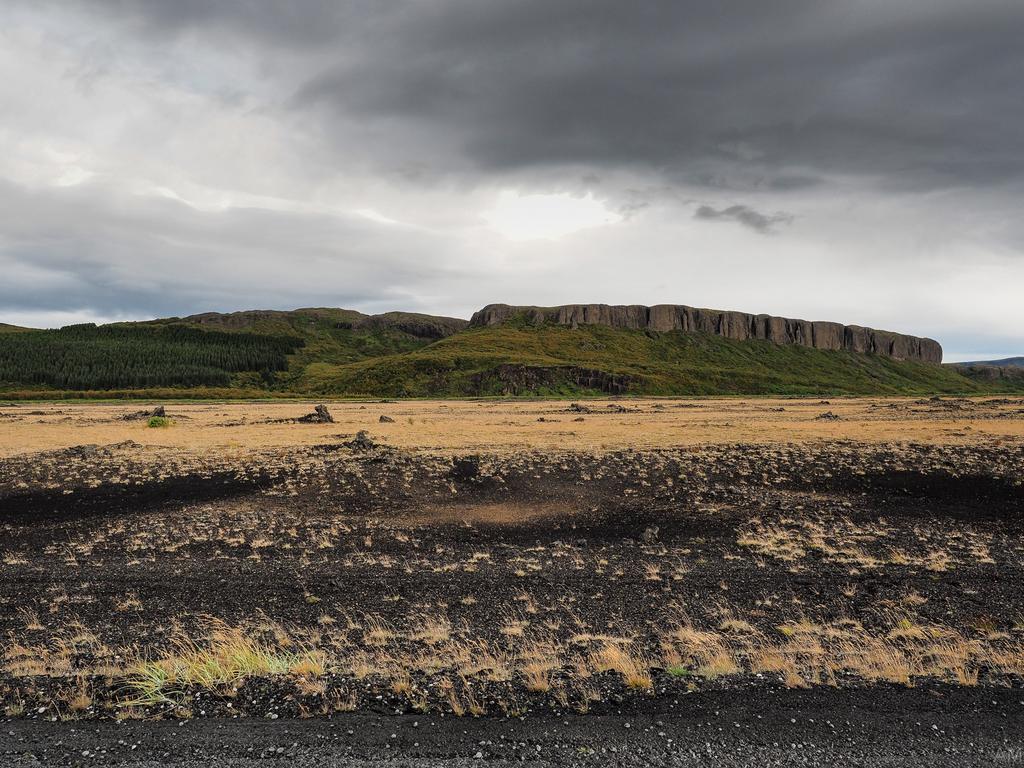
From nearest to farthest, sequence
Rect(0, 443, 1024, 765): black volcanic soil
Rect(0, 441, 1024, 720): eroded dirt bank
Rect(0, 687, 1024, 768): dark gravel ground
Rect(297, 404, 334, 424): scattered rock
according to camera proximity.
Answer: Rect(0, 687, 1024, 768): dark gravel ground, Rect(0, 443, 1024, 765): black volcanic soil, Rect(0, 441, 1024, 720): eroded dirt bank, Rect(297, 404, 334, 424): scattered rock

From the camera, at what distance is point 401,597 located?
12.7 m

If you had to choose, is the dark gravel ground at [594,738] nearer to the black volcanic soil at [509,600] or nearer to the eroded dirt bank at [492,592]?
the black volcanic soil at [509,600]

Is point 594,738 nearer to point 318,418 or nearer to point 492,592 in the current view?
point 492,592

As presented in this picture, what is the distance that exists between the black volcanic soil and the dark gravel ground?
34 millimetres

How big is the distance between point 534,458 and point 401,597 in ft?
74.5

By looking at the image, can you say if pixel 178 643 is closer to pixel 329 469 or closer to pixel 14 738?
pixel 14 738

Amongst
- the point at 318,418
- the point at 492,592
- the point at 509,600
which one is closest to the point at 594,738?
the point at 509,600

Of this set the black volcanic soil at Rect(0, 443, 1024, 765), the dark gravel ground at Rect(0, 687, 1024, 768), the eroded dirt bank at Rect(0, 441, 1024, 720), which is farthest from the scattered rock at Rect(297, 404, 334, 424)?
Result: the dark gravel ground at Rect(0, 687, 1024, 768)

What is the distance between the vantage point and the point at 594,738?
6746mm

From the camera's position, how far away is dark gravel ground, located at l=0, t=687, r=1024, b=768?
6.35 meters

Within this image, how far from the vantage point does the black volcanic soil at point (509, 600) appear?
6.82 metres

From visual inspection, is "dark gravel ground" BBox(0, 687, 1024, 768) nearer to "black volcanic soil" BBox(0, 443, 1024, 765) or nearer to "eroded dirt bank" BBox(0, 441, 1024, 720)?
"black volcanic soil" BBox(0, 443, 1024, 765)

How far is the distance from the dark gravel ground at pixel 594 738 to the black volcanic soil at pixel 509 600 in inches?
1.4

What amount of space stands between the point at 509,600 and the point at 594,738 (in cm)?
587
